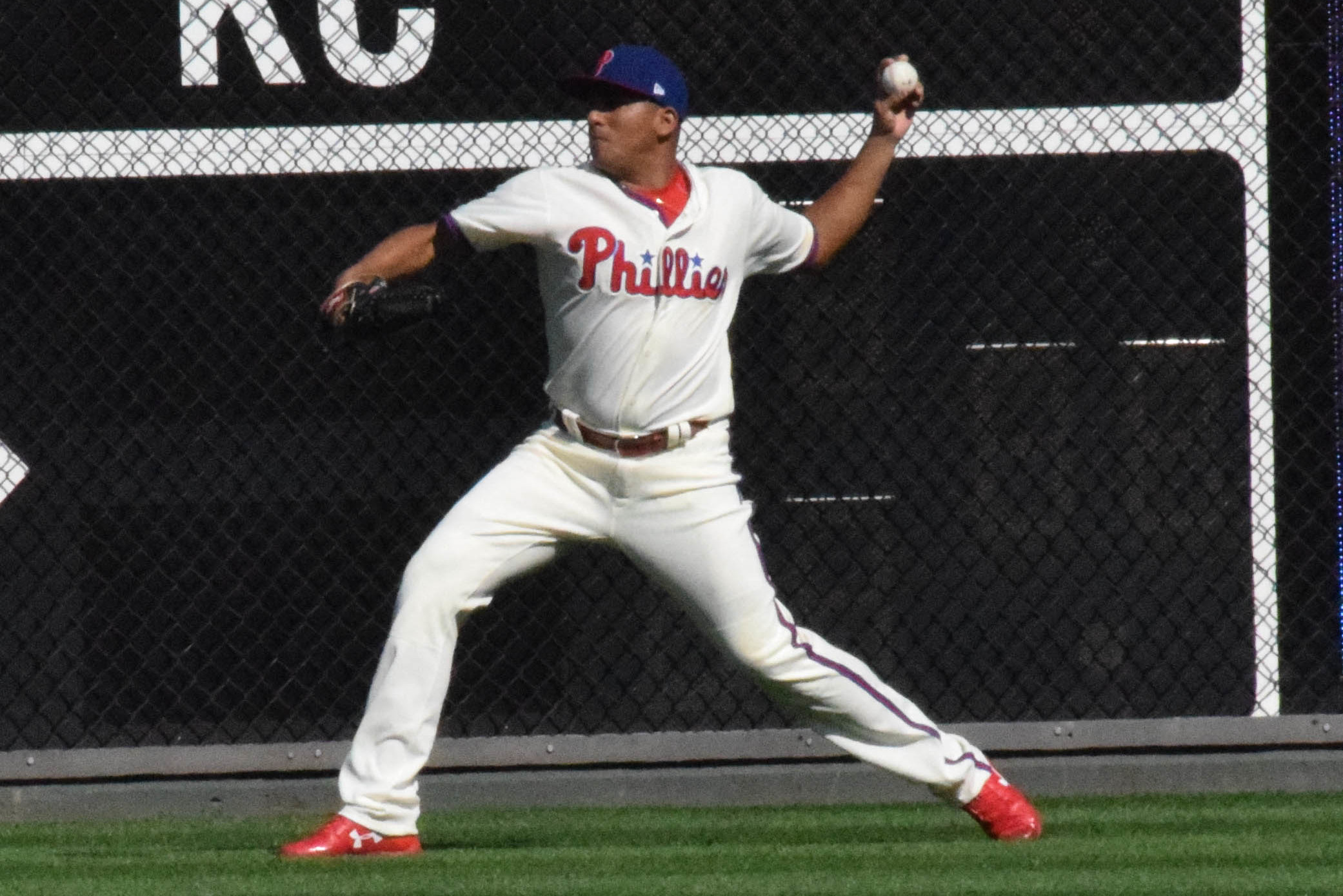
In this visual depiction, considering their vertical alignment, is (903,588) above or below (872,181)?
below

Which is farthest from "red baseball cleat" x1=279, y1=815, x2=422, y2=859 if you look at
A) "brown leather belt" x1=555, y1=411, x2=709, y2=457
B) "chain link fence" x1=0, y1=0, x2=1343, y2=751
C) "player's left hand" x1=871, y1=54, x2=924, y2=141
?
"player's left hand" x1=871, y1=54, x2=924, y2=141

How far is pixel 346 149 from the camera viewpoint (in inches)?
229

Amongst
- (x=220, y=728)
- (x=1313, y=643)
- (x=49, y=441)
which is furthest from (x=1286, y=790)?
(x=49, y=441)

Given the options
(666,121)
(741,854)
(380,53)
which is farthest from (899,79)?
(741,854)

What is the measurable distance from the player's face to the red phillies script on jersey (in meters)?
0.17

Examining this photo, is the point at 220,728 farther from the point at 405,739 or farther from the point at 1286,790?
the point at 1286,790

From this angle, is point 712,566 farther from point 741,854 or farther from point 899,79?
point 899,79

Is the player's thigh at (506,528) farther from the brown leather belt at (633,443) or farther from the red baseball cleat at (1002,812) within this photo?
the red baseball cleat at (1002,812)

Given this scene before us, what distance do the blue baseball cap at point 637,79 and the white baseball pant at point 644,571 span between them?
66 cm

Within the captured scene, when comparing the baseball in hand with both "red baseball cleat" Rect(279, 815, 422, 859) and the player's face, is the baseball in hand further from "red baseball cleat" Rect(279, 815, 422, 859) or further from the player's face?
"red baseball cleat" Rect(279, 815, 422, 859)

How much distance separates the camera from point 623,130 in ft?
15.8

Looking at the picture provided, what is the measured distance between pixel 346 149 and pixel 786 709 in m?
1.80

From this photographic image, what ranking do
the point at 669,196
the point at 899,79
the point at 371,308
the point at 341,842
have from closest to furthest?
the point at 371,308
the point at 341,842
the point at 669,196
the point at 899,79

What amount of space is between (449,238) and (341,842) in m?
1.17
